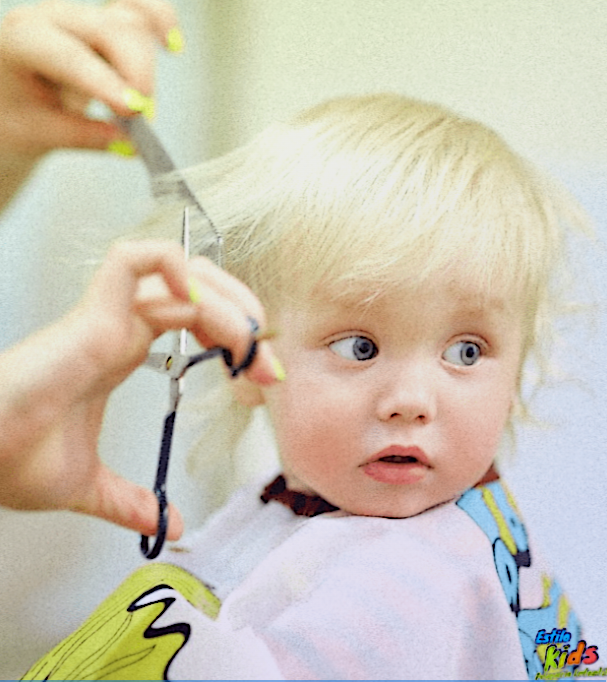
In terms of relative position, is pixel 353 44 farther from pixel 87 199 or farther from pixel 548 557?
pixel 548 557

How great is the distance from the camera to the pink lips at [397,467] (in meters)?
0.55

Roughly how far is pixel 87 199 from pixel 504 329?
30 cm

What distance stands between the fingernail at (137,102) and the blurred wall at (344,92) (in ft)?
0.36

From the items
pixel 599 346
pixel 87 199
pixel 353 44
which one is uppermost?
pixel 353 44

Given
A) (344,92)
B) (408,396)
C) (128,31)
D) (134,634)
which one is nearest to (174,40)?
(128,31)

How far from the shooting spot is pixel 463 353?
0.56 m

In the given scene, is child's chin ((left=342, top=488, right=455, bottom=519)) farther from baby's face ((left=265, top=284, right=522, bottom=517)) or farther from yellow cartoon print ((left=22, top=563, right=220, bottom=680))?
yellow cartoon print ((left=22, top=563, right=220, bottom=680))

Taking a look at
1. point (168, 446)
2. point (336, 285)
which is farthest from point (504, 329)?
point (168, 446)

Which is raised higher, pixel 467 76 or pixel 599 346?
pixel 467 76

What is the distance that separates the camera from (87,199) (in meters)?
0.64

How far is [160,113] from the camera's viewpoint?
0.61 metres

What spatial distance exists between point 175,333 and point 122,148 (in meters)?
0.13

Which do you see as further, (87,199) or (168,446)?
(87,199)

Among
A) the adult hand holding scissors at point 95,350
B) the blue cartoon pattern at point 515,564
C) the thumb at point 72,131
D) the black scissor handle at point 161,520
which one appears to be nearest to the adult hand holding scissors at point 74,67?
the thumb at point 72,131
